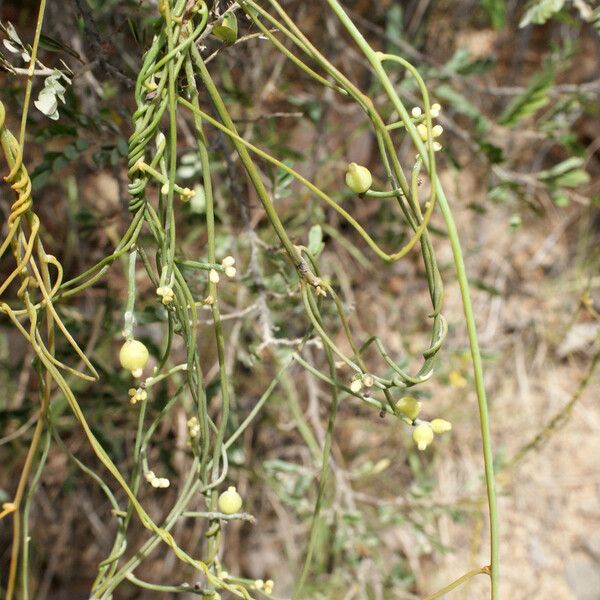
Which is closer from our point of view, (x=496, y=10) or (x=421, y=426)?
(x=421, y=426)

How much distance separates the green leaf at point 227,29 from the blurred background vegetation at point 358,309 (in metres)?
0.18

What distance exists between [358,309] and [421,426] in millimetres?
1122

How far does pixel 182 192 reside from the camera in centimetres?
59

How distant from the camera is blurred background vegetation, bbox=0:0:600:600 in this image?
43.2 inches

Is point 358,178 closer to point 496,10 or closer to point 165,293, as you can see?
point 165,293

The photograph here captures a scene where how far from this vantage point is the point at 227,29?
60 centimetres

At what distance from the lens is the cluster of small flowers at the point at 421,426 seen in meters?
0.61

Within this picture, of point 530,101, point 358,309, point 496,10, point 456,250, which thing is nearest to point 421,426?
point 456,250

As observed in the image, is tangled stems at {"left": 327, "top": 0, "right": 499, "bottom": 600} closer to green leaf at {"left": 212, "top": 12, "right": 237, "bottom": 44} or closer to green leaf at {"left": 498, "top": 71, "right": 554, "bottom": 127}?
green leaf at {"left": 212, "top": 12, "right": 237, "bottom": 44}

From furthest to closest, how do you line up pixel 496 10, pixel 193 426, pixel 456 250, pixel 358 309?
pixel 358 309
pixel 496 10
pixel 193 426
pixel 456 250

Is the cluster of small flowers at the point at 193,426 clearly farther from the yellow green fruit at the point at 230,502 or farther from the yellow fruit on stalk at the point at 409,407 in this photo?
the yellow fruit on stalk at the point at 409,407

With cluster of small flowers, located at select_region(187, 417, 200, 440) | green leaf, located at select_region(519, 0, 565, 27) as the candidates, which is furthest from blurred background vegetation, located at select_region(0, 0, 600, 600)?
cluster of small flowers, located at select_region(187, 417, 200, 440)

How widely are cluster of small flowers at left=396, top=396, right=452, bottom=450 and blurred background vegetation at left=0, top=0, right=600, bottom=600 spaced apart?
0.70 ft

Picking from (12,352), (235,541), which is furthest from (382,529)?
(12,352)
